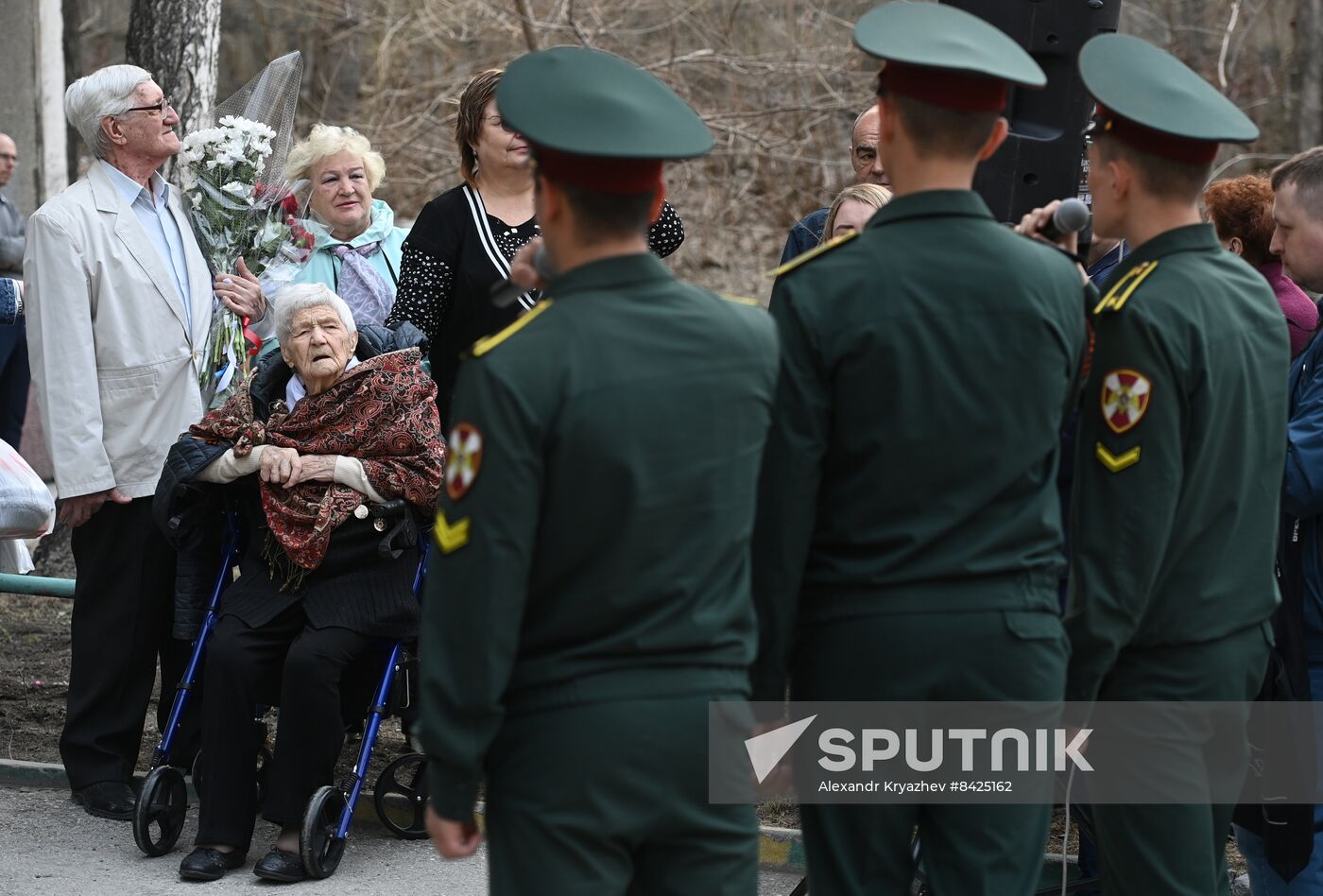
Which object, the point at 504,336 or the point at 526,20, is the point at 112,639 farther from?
the point at 526,20

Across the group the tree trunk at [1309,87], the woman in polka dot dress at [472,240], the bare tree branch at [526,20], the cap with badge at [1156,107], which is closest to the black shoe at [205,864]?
the woman in polka dot dress at [472,240]

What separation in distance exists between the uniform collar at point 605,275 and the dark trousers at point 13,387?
20.7 ft

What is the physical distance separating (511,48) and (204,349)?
26.9ft

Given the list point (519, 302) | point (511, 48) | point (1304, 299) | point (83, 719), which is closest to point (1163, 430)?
point (1304, 299)

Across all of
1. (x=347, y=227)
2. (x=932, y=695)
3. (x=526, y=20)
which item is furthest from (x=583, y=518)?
(x=526, y=20)

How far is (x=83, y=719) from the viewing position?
514 cm

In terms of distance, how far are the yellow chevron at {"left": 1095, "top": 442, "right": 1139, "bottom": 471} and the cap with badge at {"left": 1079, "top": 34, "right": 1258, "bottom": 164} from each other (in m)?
0.57

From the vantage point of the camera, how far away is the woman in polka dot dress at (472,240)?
16.6 ft

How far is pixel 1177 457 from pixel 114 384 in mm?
3390

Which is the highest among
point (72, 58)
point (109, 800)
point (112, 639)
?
point (112, 639)

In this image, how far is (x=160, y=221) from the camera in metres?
5.33

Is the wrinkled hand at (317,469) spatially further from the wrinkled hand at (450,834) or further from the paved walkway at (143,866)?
the wrinkled hand at (450,834)

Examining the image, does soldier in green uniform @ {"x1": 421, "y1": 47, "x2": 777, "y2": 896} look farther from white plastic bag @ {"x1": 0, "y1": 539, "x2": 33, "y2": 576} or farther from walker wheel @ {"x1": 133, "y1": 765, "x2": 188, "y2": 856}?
white plastic bag @ {"x1": 0, "y1": 539, "x2": 33, "y2": 576}

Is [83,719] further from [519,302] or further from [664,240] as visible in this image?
[664,240]
